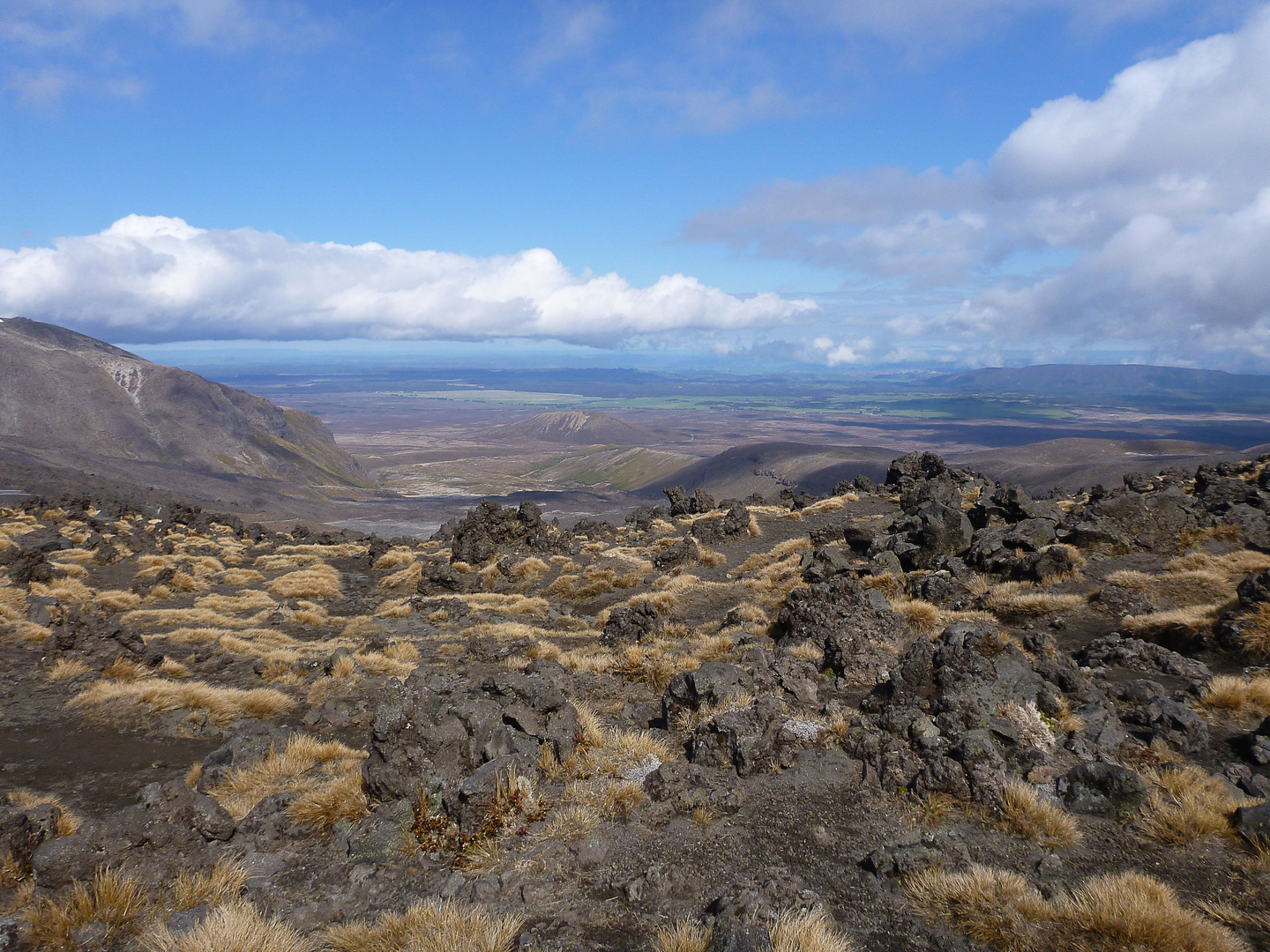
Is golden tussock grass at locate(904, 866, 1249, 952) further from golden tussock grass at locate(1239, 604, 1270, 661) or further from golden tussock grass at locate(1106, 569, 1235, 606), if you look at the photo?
golden tussock grass at locate(1106, 569, 1235, 606)

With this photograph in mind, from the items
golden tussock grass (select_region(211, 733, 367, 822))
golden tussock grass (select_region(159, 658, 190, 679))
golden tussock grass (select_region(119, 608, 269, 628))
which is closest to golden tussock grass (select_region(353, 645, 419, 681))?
golden tussock grass (select_region(159, 658, 190, 679))

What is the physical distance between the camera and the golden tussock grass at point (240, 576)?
20875mm

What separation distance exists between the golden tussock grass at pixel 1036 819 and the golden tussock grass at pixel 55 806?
29.7ft

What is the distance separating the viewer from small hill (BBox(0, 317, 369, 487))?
113 m

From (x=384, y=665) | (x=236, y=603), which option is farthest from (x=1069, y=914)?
(x=236, y=603)

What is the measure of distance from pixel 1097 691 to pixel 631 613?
9.05 metres

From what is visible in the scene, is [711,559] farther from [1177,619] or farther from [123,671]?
[123,671]

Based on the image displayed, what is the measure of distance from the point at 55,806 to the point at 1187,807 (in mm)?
11178

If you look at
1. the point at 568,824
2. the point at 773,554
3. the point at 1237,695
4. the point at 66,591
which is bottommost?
the point at 66,591

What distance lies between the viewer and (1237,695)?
7.57 meters

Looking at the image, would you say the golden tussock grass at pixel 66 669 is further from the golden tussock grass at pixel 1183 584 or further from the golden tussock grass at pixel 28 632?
the golden tussock grass at pixel 1183 584

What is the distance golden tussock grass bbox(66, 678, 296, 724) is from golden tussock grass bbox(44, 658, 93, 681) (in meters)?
0.99

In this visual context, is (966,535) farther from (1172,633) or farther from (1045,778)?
(1045,778)

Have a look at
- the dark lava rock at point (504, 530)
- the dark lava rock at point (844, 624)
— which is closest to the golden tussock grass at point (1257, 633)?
the dark lava rock at point (844, 624)
